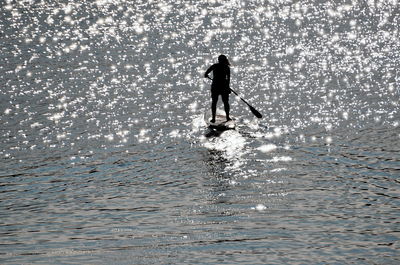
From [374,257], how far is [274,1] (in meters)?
66.0

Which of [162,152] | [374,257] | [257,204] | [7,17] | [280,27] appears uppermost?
[7,17]

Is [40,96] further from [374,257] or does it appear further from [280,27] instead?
[280,27]

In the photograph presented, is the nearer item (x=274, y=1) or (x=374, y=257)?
(x=374, y=257)

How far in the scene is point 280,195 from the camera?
18484mm

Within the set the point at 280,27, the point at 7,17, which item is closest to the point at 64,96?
the point at 280,27

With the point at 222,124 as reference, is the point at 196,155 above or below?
below

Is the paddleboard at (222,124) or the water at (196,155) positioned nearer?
the water at (196,155)

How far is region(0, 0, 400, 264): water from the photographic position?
15516 millimetres

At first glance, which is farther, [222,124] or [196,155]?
[222,124]

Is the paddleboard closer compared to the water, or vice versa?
the water

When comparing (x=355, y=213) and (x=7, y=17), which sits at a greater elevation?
(x=7, y=17)

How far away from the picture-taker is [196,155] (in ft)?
76.4

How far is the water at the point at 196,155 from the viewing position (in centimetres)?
1552

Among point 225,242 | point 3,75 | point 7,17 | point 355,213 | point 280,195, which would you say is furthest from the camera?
point 7,17
